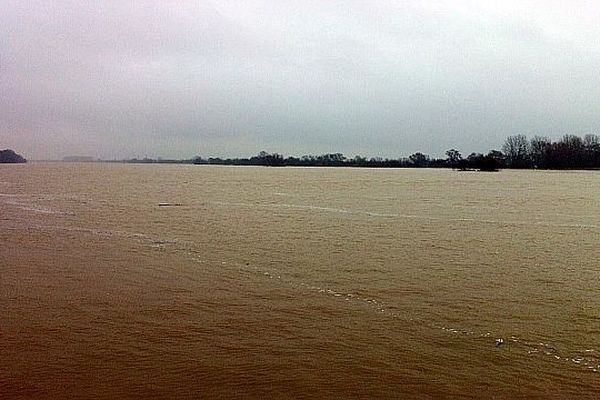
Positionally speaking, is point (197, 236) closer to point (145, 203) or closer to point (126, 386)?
point (126, 386)

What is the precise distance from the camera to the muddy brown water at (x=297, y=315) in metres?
9.36

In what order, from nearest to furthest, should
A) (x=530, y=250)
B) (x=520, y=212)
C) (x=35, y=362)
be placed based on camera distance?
(x=35, y=362) → (x=530, y=250) → (x=520, y=212)

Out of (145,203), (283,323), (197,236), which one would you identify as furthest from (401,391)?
(145,203)

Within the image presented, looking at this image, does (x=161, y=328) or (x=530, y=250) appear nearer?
(x=161, y=328)

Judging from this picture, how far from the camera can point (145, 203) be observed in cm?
4750

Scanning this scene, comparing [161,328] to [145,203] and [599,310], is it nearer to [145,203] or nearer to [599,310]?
[599,310]

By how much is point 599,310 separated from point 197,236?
57.2ft

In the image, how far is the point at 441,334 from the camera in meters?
11.8

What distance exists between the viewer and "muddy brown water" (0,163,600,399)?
9.36 m

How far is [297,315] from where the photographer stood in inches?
515

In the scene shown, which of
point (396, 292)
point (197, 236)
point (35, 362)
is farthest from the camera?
point (197, 236)

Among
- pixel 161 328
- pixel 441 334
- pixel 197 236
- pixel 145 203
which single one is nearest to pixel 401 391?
pixel 441 334

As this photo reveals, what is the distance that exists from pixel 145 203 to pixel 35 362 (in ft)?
126

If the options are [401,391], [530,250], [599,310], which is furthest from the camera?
[530,250]
